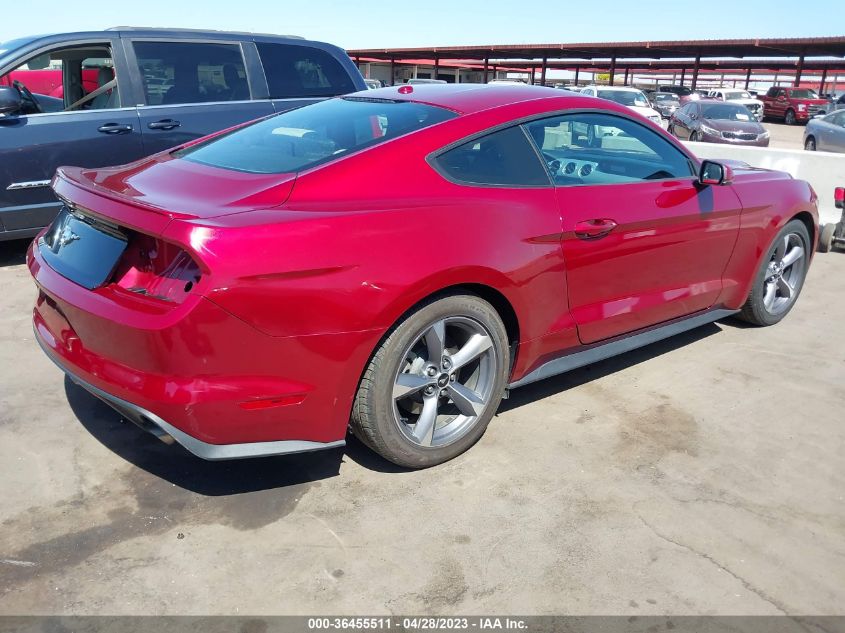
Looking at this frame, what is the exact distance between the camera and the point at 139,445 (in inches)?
130

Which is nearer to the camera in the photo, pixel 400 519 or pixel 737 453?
pixel 400 519

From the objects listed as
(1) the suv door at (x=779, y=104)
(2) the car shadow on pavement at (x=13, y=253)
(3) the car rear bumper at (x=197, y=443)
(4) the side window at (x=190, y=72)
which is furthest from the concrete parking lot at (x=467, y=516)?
(1) the suv door at (x=779, y=104)

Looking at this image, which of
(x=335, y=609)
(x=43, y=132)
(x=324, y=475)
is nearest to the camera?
(x=335, y=609)

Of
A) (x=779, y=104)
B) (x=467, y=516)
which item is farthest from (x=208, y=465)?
(x=779, y=104)

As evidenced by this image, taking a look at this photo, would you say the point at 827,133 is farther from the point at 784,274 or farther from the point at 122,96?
the point at 122,96

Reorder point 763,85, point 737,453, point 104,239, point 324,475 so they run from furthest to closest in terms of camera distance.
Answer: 1. point 763,85
2. point 737,453
3. point 324,475
4. point 104,239

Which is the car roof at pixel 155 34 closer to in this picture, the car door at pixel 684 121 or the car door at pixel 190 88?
the car door at pixel 190 88

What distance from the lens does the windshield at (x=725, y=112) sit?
1745 centimetres

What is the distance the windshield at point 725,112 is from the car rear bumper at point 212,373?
17039 mm

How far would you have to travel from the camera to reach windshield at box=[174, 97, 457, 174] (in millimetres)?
3072

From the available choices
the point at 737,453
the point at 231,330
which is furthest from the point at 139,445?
the point at 737,453

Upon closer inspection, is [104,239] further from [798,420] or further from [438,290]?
[798,420]

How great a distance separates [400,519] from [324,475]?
0.46 m

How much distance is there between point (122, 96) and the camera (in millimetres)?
6008
